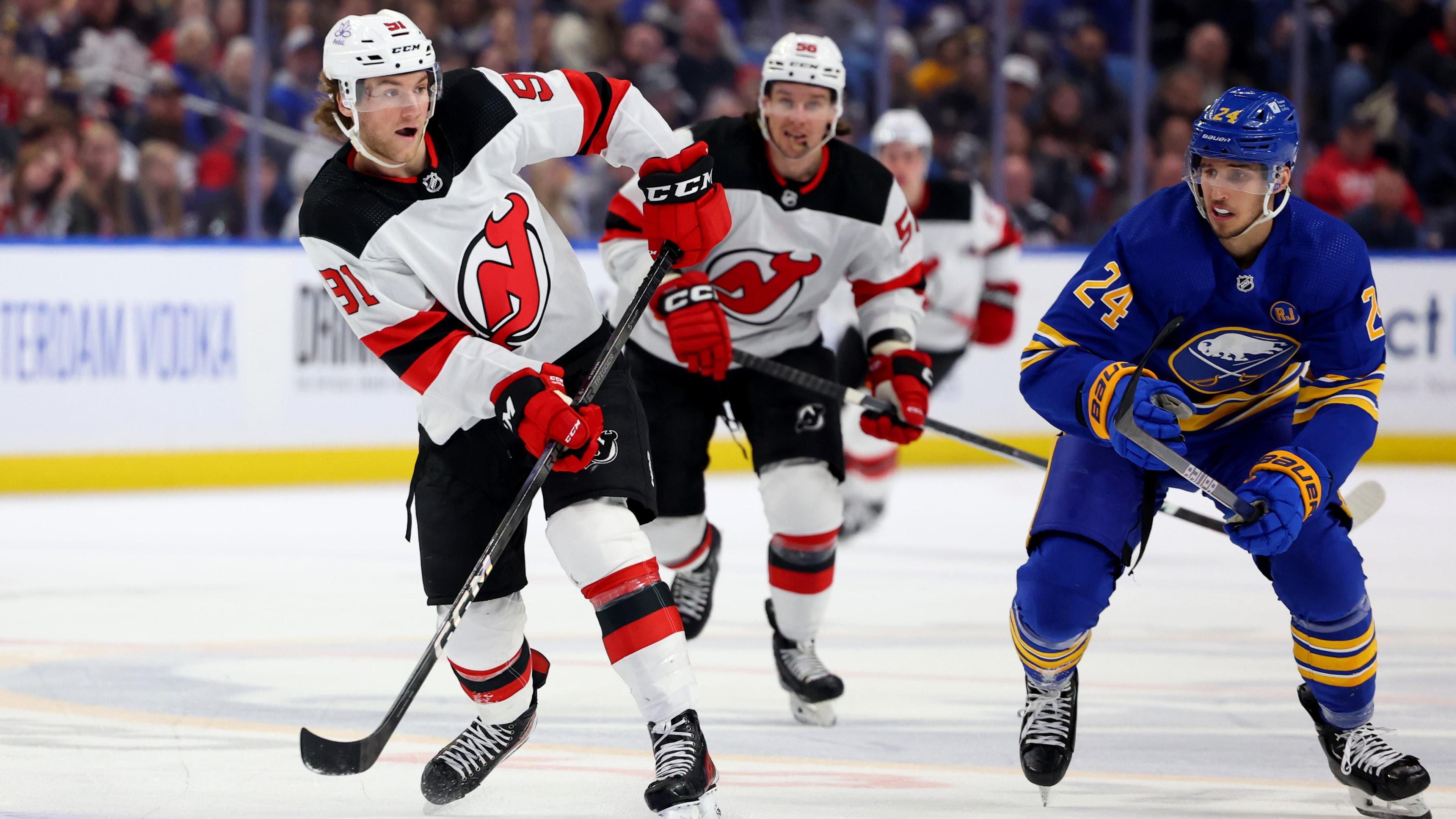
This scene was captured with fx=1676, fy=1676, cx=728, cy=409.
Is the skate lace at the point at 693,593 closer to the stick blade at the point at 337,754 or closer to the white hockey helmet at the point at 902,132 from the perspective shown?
the stick blade at the point at 337,754

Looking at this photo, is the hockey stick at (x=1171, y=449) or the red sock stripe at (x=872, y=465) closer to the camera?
the hockey stick at (x=1171, y=449)

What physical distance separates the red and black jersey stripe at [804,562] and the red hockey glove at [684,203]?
2.18ft

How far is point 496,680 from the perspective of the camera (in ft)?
8.56

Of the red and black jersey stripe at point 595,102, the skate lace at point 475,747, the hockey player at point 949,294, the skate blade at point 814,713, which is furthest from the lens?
the hockey player at point 949,294

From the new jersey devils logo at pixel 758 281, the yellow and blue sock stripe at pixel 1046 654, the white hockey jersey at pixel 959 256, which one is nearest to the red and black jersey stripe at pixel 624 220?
the new jersey devils logo at pixel 758 281

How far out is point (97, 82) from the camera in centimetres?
644

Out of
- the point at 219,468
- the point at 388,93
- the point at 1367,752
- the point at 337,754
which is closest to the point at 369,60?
the point at 388,93

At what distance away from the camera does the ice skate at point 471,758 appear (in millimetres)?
2525

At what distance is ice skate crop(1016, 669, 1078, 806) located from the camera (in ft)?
8.03

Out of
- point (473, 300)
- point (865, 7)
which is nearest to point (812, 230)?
point (473, 300)

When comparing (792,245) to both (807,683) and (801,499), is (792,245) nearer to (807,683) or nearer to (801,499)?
(801,499)

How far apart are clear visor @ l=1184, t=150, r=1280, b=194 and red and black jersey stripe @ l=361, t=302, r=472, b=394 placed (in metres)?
1.08

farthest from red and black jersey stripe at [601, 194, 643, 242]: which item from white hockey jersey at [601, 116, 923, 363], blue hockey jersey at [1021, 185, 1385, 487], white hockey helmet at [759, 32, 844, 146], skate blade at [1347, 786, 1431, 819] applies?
skate blade at [1347, 786, 1431, 819]

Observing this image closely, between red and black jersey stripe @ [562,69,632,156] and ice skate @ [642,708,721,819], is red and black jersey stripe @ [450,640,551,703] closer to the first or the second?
ice skate @ [642,708,721,819]
